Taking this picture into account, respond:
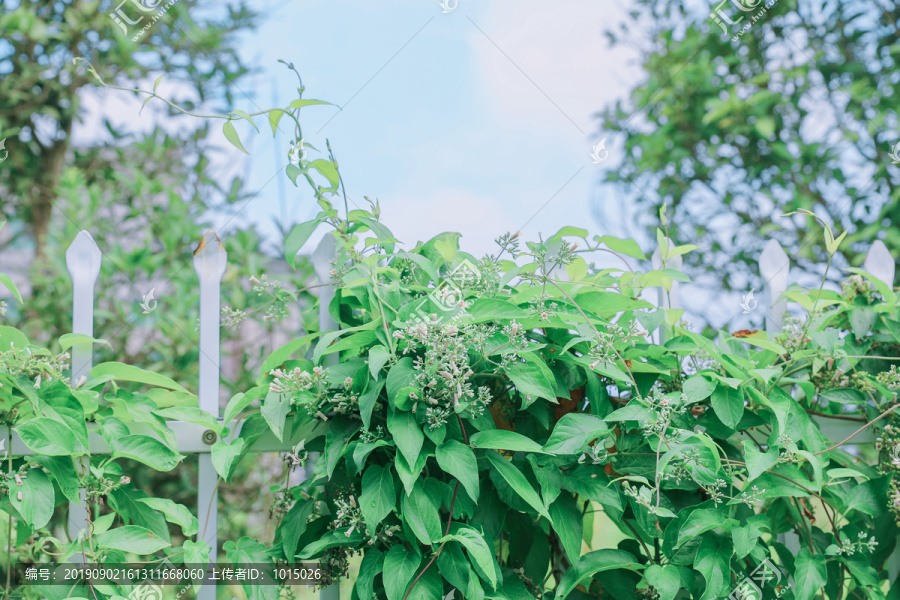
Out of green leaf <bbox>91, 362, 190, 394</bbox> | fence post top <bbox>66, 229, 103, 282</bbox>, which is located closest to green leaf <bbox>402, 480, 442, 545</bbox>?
green leaf <bbox>91, 362, 190, 394</bbox>

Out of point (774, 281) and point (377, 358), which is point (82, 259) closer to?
point (377, 358)

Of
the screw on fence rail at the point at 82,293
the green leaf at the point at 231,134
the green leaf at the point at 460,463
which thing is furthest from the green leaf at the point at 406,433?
the screw on fence rail at the point at 82,293

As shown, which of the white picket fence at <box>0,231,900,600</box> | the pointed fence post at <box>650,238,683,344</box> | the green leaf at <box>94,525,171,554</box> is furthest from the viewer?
the pointed fence post at <box>650,238,683,344</box>

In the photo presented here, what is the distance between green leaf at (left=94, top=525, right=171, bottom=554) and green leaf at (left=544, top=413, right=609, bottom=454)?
23.0 inches

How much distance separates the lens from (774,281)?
1.33 m

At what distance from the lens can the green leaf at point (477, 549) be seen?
81cm

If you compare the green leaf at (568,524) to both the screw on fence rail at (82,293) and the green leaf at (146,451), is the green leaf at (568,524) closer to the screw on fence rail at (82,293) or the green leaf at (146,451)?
the green leaf at (146,451)

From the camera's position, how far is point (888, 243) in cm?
253

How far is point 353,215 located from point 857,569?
3.28ft

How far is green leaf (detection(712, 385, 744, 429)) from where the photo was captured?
0.98 m

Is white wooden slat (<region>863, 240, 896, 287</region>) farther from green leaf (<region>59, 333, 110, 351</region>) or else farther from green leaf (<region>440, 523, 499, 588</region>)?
green leaf (<region>59, 333, 110, 351</region>)

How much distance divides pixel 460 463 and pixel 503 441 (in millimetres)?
66

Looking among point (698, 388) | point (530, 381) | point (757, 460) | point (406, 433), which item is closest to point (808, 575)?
point (757, 460)

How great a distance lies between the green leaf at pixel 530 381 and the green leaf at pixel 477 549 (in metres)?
0.19
